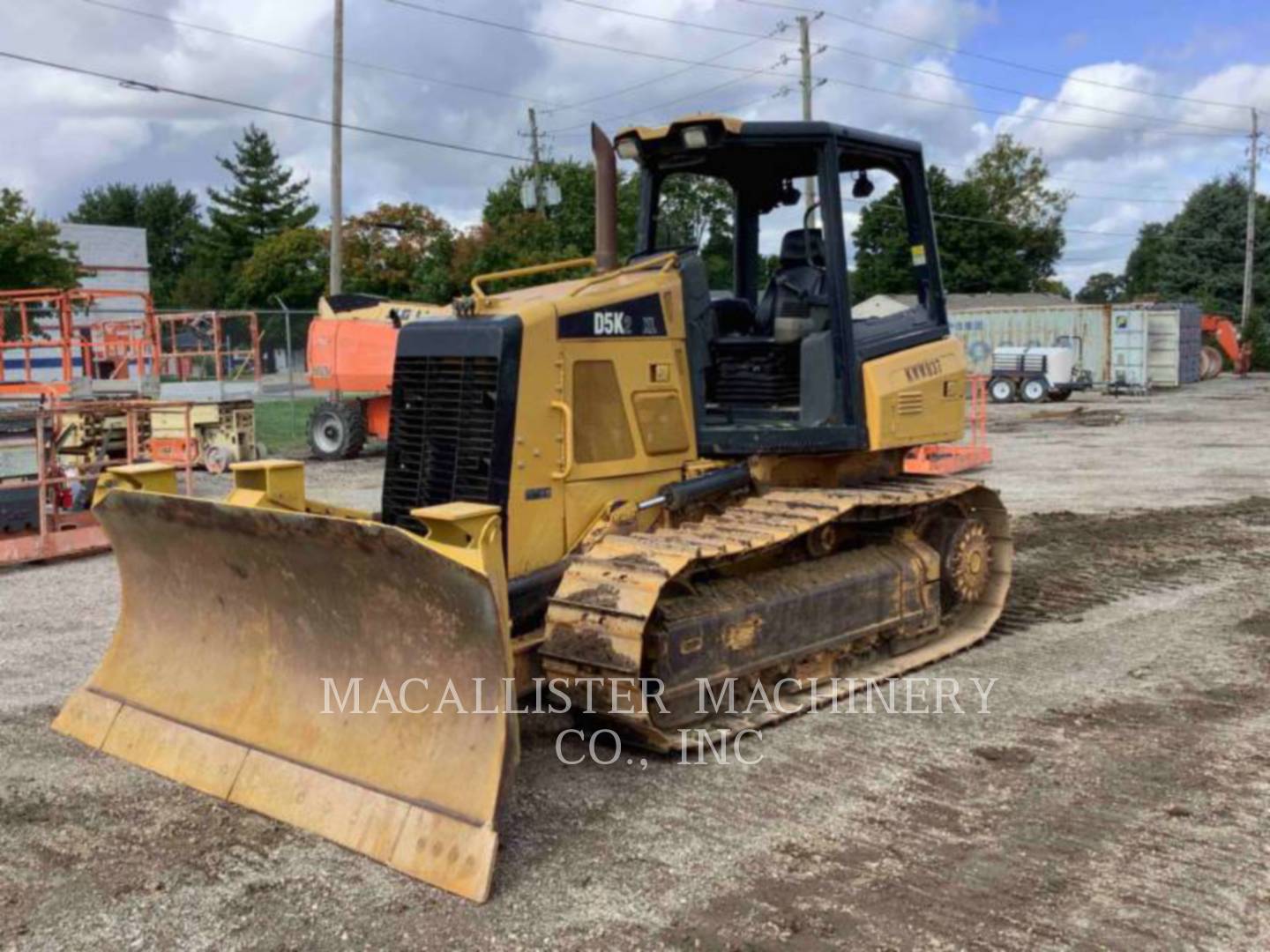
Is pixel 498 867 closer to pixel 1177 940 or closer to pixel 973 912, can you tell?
pixel 973 912

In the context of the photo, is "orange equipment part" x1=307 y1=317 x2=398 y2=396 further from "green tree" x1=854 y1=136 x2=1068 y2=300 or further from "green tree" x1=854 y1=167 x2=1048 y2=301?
"green tree" x1=854 y1=167 x2=1048 y2=301

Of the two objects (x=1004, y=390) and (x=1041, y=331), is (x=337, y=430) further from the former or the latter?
(x=1041, y=331)

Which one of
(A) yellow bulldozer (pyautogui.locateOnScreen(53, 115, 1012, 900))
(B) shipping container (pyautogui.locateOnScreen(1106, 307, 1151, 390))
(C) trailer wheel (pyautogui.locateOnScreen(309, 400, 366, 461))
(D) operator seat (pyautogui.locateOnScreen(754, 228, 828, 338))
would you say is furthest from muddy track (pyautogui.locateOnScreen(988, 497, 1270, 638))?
(B) shipping container (pyautogui.locateOnScreen(1106, 307, 1151, 390))

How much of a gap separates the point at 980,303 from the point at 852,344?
47.4 meters

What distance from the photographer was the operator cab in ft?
20.9

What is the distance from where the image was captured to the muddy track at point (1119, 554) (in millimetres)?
8336

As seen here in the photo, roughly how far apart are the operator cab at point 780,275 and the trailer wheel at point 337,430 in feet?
40.7

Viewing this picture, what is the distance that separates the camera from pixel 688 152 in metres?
6.62

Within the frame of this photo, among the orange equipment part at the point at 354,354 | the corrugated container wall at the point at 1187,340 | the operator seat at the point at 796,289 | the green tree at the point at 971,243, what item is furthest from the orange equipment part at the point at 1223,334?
the operator seat at the point at 796,289

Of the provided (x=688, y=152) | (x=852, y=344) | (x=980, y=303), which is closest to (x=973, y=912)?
(x=852, y=344)

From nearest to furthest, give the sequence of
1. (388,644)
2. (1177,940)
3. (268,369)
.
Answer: (1177,940) → (388,644) → (268,369)

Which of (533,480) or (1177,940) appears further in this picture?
(533,480)

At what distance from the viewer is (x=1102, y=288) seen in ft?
313

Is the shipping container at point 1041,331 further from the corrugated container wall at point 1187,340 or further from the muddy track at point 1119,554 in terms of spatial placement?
the muddy track at point 1119,554
